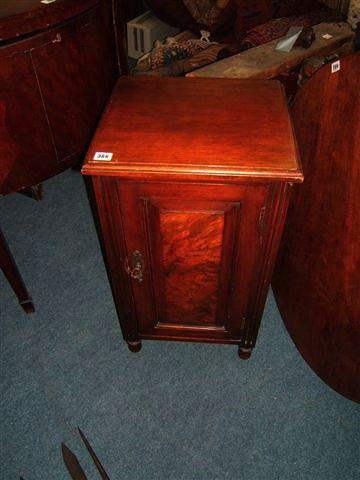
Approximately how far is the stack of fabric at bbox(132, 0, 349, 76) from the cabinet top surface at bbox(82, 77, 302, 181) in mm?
1010

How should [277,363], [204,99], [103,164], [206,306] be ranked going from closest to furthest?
[103,164] → [204,99] → [206,306] → [277,363]

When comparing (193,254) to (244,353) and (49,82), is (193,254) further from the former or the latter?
(49,82)

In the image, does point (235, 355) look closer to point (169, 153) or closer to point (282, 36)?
point (169, 153)

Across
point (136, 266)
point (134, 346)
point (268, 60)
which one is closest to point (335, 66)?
point (268, 60)

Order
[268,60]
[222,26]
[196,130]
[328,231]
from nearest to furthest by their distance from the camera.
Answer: [196,130] → [328,231] → [268,60] → [222,26]

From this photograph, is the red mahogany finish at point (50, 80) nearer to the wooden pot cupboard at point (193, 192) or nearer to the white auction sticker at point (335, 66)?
the wooden pot cupboard at point (193, 192)

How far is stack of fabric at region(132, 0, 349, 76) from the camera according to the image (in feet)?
7.75

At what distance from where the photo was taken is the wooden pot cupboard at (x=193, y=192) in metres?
1.10

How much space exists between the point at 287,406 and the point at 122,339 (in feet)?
2.60

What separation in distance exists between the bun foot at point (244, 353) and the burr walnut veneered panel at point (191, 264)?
0.24 metres

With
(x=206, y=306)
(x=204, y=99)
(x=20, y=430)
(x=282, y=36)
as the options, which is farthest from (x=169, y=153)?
(x=282, y=36)

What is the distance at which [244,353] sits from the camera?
1752 millimetres

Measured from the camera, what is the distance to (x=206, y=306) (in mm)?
1540

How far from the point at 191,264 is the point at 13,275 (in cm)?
87
